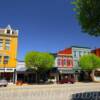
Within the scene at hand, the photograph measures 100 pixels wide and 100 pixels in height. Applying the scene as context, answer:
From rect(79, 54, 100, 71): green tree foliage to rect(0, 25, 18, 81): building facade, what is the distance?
17.3 meters

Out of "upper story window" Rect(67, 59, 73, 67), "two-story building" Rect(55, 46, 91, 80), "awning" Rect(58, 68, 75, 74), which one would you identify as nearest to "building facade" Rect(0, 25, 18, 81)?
"two-story building" Rect(55, 46, 91, 80)

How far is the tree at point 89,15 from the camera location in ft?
48.5

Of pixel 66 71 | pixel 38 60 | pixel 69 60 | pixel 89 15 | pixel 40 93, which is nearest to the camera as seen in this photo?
pixel 89 15

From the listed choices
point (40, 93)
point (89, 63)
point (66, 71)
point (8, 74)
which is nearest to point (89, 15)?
point (40, 93)

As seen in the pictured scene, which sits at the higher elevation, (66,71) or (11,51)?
(11,51)

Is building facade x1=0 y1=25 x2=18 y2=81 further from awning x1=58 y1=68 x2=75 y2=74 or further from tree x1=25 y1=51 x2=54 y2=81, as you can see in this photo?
awning x1=58 y1=68 x2=75 y2=74

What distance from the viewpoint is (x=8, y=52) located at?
173 feet

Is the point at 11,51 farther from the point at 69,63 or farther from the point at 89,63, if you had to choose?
the point at 89,63

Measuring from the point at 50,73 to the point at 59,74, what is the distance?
3.01 meters

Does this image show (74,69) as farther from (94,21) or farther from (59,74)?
(94,21)

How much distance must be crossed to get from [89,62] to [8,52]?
20.1 metres

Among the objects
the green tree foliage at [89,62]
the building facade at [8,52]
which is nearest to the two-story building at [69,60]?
the green tree foliage at [89,62]

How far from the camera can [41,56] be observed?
51.7 metres

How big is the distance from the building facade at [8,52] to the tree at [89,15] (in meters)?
37.5
